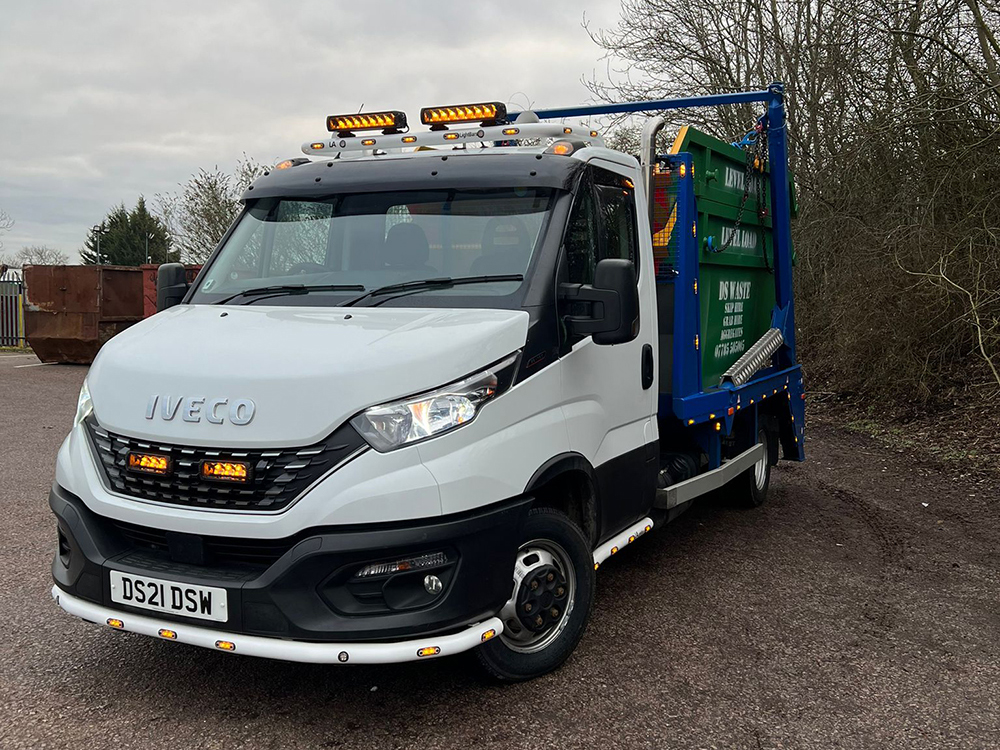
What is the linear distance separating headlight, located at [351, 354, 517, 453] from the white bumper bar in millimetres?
702

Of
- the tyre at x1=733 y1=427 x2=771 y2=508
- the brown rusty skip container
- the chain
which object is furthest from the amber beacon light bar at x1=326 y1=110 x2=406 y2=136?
the brown rusty skip container

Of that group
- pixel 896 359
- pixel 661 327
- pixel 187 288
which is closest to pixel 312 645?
pixel 187 288

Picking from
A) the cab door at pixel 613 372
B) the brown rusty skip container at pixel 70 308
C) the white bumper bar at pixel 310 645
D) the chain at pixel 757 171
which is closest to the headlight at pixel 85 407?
the white bumper bar at pixel 310 645

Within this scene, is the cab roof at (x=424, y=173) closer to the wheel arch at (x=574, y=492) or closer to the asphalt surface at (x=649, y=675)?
the wheel arch at (x=574, y=492)

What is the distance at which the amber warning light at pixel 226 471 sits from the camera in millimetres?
3309

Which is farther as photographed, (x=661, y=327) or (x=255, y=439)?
(x=661, y=327)

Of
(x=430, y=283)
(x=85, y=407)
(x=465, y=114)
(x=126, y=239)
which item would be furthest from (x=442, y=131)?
(x=126, y=239)

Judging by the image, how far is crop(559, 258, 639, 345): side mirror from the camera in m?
3.88

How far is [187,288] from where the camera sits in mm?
Answer: 4734

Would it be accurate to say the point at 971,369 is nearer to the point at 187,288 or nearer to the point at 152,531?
the point at 187,288

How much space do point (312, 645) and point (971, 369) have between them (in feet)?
33.7

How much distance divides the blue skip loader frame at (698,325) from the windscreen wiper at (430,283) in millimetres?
1603

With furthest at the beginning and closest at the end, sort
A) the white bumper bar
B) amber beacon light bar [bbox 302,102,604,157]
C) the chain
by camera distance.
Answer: the chain, amber beacon light bar [bbox 302,102,604,157], the white bumper bar

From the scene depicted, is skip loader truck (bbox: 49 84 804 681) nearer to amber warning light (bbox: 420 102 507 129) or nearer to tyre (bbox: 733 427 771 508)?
amber warning light (bbox: 420 102 507 129)
